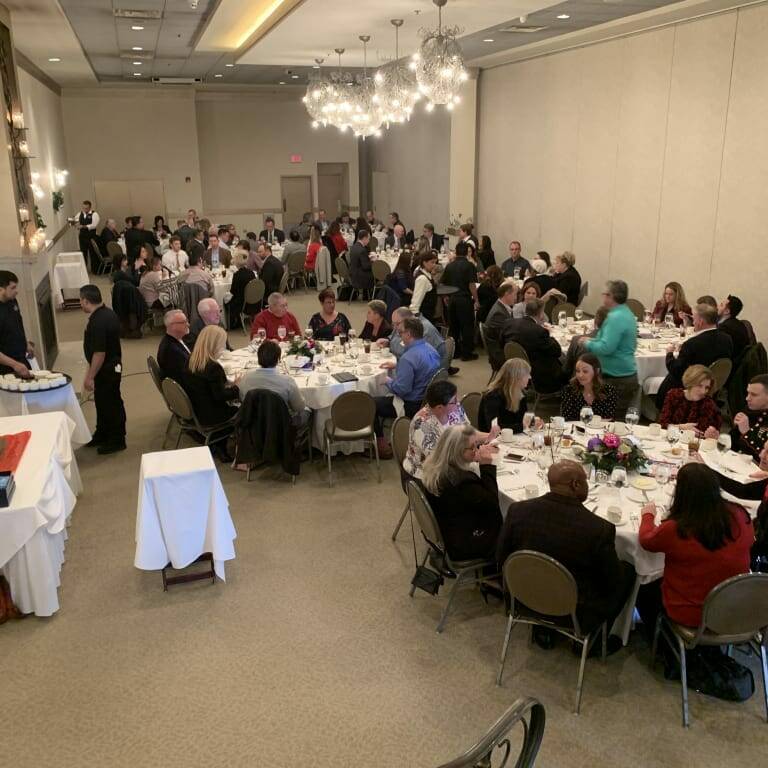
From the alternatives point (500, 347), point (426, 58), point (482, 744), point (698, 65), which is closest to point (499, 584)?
point (482, 744)

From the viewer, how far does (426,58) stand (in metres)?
7.15

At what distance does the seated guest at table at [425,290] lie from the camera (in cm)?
981

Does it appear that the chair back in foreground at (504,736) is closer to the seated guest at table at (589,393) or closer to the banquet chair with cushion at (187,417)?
the seated guest at table at (589,393)

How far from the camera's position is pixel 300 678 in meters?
4.24

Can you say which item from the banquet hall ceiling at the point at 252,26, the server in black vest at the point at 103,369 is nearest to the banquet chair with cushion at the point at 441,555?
the server in black vest at the point at 103,369

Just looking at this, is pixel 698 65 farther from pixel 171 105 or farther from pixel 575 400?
pixel 171 105

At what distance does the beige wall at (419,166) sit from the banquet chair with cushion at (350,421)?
1163 cm

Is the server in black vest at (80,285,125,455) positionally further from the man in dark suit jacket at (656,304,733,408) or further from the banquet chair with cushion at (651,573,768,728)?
the banquet chair with cushion at (651,573,768,728)

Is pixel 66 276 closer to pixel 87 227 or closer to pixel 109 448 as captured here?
pixel 87 227

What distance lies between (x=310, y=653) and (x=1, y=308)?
4558 millimetres

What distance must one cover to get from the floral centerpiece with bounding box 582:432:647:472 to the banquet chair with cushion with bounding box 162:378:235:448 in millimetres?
3467

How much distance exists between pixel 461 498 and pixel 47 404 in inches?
168

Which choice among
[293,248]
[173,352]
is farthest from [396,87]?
[293,248]

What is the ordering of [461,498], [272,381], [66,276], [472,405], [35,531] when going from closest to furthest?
[461,498] → [35,531] → [472,405] → [272,381] → [66,276]
